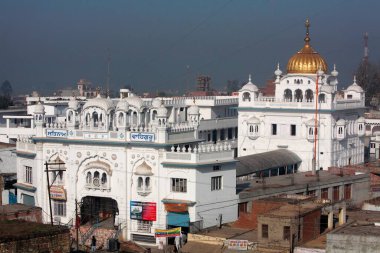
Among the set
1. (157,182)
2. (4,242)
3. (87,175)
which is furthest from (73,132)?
(4,242)

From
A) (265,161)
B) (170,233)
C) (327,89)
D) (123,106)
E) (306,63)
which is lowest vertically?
(170,233)

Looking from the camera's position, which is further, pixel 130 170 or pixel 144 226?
pixel 130 170

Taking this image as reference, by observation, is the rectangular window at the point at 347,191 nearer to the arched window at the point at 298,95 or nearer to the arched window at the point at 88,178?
the arched window at the point at 298,95

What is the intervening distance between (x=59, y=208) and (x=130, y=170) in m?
4.41

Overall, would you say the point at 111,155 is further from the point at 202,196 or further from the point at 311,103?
the point at 311,103

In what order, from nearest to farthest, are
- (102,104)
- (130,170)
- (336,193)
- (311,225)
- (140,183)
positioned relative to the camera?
(311,225), (140,183), (130,170), (102,104), (336,193)

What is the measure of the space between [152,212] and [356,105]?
1804 centimetres

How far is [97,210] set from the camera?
37250 millimetres

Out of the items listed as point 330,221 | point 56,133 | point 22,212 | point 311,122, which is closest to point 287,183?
point 311,122

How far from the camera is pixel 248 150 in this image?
1849 inches

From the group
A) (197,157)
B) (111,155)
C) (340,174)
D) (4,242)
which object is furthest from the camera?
(340,174)

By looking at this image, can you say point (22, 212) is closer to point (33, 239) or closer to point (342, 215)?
point (342, 215)

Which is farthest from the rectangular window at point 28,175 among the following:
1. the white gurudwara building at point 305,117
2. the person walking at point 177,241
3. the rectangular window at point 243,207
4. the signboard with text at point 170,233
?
the white gurudwara building at point 305,117

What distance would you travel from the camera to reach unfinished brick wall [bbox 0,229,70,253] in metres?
21.1
